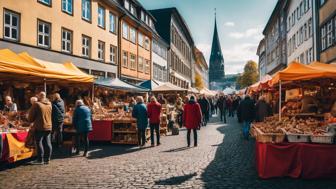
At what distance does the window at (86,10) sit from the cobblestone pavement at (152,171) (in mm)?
15632

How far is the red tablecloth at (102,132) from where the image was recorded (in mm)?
12929

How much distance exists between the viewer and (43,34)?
1922cm

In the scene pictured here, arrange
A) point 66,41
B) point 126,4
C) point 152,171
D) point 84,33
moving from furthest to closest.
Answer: point 126,4 < point 84,33 < point 66,41 < point 152,171

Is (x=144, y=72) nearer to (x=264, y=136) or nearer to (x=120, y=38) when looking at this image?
(x=120, y=38)

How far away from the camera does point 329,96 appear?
13.1 meters

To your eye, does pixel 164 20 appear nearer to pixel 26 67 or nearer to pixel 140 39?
pixel 140 39

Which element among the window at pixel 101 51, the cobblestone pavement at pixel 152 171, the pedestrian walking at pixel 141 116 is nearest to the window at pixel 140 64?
the window at pixel 101 51

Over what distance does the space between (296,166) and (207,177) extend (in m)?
2.08

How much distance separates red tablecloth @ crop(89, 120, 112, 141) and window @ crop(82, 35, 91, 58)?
12537mm

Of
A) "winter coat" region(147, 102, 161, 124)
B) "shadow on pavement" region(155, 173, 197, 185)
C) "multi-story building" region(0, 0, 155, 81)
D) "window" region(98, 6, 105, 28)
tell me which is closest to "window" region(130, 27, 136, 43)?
"multi-story building" region(0, 0, 155, 81)

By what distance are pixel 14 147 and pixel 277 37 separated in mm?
50814

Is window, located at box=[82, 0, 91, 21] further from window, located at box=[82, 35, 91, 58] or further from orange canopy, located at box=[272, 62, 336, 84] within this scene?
orange canopy, located at box=[272, 62, 336, 84]

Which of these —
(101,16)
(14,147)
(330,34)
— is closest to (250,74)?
(330,34)

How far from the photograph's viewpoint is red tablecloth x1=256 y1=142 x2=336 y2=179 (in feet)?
23.3
